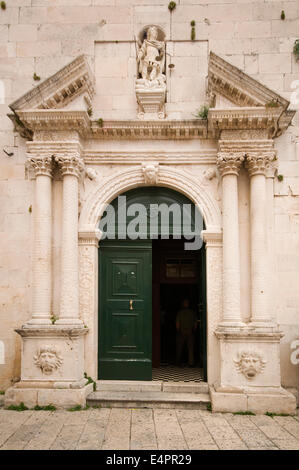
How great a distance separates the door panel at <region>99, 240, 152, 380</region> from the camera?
6562 millimetres

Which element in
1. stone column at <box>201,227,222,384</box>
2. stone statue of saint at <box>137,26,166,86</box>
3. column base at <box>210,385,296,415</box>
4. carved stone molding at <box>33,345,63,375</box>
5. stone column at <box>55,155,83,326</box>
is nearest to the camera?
column base at <box>210,385,296,415</box>

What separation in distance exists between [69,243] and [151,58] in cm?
319

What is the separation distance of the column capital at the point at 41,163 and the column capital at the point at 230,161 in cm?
254

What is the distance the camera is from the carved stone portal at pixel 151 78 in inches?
260

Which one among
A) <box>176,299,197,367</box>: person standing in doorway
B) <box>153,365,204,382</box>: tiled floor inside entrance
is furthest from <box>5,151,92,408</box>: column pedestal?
<box>176,299,197,367</box>: person standing in doorway

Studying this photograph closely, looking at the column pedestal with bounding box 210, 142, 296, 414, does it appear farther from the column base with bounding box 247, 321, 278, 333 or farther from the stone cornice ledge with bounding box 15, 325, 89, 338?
the stone cornice ledge with bounding box 15, 325, 89, 338

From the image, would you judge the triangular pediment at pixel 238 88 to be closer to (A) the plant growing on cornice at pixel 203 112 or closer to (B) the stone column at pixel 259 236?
(A) the plant growing on cornice at pixel 203 112

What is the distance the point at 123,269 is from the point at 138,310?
68cm

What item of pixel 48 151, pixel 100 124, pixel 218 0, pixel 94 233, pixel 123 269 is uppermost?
pixel 218 0

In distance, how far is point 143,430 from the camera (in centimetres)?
493

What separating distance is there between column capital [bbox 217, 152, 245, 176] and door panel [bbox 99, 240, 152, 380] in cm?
167

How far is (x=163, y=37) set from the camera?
695cm
